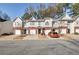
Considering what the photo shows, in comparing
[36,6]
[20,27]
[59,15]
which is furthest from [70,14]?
[20,27]

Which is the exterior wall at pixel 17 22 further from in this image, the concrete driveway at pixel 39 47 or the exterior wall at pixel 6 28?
the concrete driveway at pixel 39 47

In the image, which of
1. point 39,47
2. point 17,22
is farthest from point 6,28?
point 39,47

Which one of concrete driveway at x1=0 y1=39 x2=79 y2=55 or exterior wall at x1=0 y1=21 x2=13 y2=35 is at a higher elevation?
exterior wall at x1=0 y1=21 x2=13 y2=35

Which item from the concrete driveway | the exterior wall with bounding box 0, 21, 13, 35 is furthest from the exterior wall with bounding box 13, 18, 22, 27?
the concrete driveway

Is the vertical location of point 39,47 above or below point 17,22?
below

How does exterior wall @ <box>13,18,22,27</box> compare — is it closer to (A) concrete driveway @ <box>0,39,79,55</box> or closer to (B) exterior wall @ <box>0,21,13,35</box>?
(B) exterior wall @ <box>0,21,13,35</box>

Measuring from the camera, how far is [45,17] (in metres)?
2.38

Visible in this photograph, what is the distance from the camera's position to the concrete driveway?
2.33 metres

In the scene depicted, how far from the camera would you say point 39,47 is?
235 centimetres

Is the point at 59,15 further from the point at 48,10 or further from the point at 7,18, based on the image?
the point at 7,18

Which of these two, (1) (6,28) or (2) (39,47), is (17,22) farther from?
(2) (39,47)

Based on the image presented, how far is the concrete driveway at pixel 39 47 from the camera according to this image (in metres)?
2.33

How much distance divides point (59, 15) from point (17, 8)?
0.43 metres

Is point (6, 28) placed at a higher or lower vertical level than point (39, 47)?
higher
